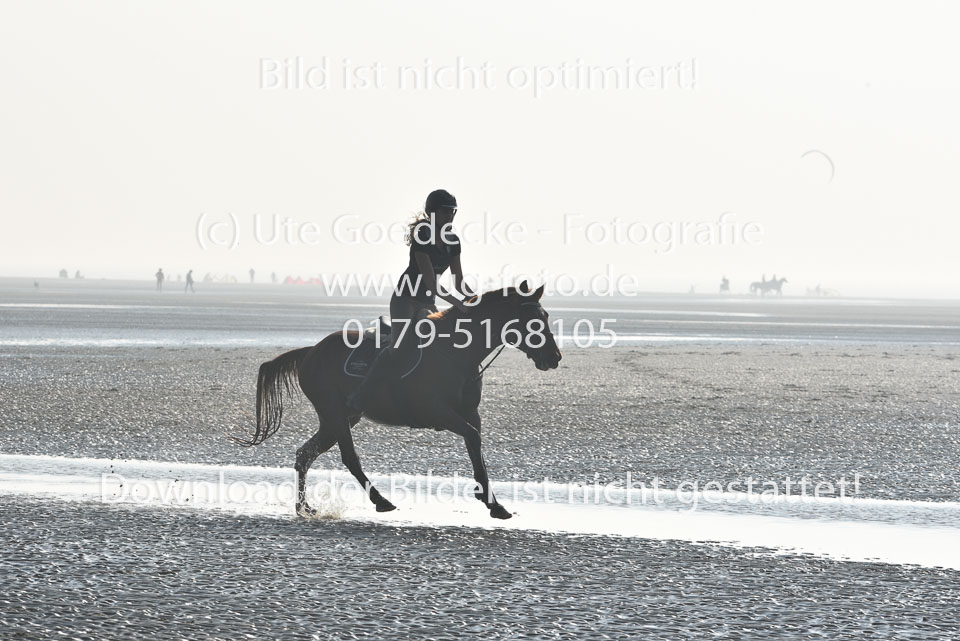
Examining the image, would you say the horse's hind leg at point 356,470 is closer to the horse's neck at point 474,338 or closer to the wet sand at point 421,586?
the wet sand at point 421,586

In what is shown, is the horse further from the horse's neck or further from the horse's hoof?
the horse's hoof

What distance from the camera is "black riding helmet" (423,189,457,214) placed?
442 inches

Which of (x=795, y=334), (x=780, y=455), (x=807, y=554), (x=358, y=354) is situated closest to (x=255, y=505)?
(x=358, y=354)

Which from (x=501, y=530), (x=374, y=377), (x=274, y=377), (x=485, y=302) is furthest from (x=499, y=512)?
(x=274, y=377)

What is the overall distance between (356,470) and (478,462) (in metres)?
1.27

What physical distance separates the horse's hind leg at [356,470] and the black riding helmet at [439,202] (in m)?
2.17

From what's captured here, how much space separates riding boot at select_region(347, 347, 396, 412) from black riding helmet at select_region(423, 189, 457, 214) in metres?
1.31

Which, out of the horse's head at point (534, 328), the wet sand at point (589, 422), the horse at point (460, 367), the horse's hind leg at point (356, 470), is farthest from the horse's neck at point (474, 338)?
the wet sand at point (589, 422)

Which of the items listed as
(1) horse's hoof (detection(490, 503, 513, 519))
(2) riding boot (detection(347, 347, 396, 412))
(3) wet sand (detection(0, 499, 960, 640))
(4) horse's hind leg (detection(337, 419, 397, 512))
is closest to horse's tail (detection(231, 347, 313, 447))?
(4) horse's hind leg (detection(337, 419, 397, 512))

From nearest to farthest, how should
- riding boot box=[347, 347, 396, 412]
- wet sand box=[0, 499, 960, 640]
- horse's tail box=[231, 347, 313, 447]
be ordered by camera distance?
wet sand box=[0, 499, 960, 640] → riding boot box=[347, 347, 396, 412] → horse's tail box=[231, 347, 313, 447]

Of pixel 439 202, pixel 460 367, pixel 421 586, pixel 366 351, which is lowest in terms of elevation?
pixel 421 586

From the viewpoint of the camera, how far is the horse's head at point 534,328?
11242mm

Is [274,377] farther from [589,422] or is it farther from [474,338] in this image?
[589,422]

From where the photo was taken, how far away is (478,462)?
36.3 ft
